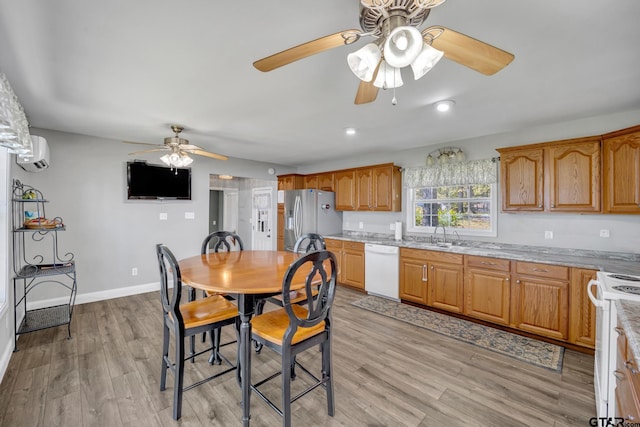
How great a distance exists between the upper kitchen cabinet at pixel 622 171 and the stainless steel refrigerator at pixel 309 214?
3.71 m

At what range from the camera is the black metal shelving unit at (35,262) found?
9.39ft

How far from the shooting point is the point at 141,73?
2074mm

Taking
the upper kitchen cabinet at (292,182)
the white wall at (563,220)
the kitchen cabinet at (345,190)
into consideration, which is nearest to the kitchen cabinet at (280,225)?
the upper kitchen cabinet at (292,182)

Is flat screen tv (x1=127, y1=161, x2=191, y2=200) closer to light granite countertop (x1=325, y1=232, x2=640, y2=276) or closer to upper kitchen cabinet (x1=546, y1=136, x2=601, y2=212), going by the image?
light granite countertop (x1=325, y1=232, x2=640, y2=276)

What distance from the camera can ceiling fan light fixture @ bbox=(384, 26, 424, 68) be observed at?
1074mm

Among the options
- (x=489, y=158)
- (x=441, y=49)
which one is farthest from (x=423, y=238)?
(x=441, y=49)

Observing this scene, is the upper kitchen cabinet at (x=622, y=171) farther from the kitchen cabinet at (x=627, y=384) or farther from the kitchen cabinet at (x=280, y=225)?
the kitchen cabinet at (x=280, y=225)

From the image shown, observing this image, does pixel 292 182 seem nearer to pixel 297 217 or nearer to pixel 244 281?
pixel 297 217

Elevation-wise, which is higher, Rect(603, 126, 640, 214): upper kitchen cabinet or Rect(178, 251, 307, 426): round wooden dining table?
Rect(603, 126, 640, 214): upper kitchen cabinet

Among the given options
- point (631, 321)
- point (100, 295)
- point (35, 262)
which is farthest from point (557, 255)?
point (35, 262)

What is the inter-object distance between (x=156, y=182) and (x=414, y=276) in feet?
13.7

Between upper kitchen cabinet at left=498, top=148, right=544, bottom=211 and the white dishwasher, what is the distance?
5.07 feet

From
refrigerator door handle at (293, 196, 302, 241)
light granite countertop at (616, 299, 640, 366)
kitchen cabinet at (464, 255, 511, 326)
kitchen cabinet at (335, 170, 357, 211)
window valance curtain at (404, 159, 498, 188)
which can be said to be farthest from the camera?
refrigerator door handle at (293, 196, 302, 241)

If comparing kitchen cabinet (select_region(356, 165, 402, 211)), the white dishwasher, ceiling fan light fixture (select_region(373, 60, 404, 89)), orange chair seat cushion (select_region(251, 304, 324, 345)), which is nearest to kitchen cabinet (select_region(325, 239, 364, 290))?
the white dishwasher
